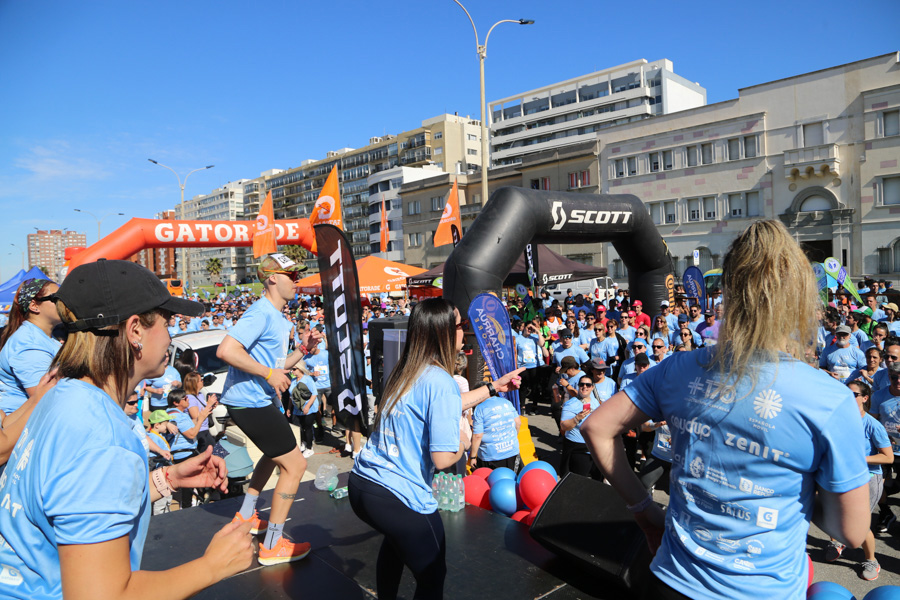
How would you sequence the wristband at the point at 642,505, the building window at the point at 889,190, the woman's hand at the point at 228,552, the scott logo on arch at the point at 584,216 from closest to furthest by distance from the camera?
the woman's hand at the point at 228,552 < the wristband at the point at 642,505 < the scott logo on arch at the point at 584,216 < the building window at the point at 889,190

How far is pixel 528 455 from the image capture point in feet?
22.1

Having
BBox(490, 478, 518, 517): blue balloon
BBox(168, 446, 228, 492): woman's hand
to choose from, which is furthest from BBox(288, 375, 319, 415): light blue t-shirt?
BBox(168, 446, 228, 492): woman's hand

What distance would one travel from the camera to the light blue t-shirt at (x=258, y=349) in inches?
144

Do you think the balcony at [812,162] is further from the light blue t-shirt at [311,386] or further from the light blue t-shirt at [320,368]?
the light blue t-shirt at [311,386]

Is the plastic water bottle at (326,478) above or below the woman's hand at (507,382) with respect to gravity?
below

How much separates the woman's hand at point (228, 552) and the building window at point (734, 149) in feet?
126

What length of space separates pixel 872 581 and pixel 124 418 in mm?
5362

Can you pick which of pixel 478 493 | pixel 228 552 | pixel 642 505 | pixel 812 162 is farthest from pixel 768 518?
pixel 812 162

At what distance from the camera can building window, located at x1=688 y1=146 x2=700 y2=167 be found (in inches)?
1411

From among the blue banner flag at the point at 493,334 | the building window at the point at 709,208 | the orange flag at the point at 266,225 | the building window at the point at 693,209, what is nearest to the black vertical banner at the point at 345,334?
the blue banner flag at the point at 493,334

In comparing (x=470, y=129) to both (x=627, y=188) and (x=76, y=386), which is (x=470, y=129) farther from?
(x=76, y=386)

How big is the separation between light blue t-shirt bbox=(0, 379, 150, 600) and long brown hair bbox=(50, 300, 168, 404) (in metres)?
0.06

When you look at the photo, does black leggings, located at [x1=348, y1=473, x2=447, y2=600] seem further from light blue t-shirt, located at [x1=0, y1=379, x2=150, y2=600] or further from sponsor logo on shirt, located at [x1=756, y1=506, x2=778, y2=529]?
sponsor logo on shirt, located at [x1=756, y1=506, x2=778, y2=529]

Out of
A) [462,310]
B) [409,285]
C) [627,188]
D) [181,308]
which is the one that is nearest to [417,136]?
[627,188]
